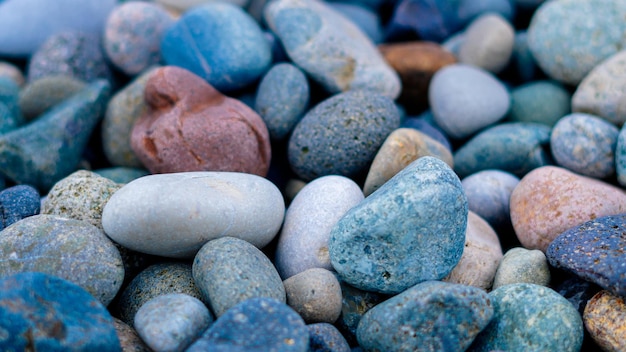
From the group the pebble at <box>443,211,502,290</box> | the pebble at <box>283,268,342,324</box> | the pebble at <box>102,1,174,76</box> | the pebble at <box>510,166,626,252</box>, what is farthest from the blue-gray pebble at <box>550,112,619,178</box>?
the pebble at <box>102,1,174,76</box>

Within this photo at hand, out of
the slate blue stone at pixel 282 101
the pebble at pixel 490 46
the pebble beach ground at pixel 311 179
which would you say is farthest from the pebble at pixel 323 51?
the pebble at pixel 490 46

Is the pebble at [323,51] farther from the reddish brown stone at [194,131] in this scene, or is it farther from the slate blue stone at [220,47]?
the reddish brown stone at [194,131]

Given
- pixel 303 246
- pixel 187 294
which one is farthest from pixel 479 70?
pixel 187 294

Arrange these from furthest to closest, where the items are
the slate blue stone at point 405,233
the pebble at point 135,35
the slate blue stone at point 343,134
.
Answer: the pebble at point 135,35, the slate blue stone at point 343,134, the slate blue stone at point 405,233

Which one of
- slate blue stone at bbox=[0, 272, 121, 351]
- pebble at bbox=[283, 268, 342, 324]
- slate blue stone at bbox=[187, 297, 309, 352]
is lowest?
pebble at bbox=[283, 268, 342, 324]

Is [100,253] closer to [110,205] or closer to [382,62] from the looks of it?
[110,205]

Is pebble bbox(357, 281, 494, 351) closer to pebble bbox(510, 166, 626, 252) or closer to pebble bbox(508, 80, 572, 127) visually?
pebble bbox(510, 166, 626, 252)
